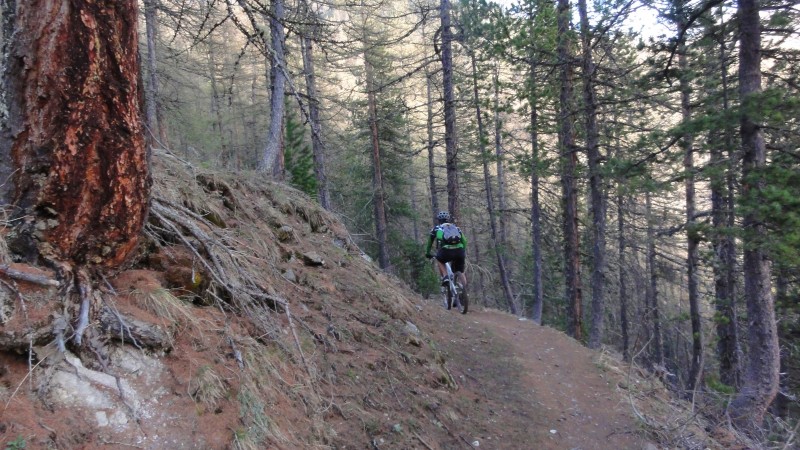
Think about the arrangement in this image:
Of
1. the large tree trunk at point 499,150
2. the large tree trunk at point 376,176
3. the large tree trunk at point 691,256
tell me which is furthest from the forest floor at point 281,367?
the large tree trunk at point 376,176

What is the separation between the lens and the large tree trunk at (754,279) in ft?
23.7

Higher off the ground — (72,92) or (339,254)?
(72,92)

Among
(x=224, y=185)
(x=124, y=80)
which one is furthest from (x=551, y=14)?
(x=124, y=80)

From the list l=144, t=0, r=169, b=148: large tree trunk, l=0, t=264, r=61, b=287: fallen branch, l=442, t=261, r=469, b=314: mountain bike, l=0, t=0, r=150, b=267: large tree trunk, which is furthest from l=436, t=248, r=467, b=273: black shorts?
l=0, t=264, r=61, b=287: fallen branch

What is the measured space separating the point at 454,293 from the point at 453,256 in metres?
1.07

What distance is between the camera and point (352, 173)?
22.1 m

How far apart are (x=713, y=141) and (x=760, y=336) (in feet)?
10.9

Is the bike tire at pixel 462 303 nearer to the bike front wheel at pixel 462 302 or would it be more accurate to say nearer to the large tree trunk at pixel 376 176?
the bike front wheel at pixel 462 302

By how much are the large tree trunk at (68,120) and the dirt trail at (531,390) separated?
415 cm

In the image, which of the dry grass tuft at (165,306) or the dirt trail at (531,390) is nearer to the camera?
the dry grass tuft at (165,306)

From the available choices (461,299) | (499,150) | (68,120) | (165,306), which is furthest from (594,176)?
(499,150)

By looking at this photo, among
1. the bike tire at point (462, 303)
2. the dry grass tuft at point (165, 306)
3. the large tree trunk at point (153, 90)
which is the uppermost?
the large tree trunk at point (153, 90)

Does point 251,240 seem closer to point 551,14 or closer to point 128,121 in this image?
point 128,121

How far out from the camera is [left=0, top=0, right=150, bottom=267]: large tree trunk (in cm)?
262
